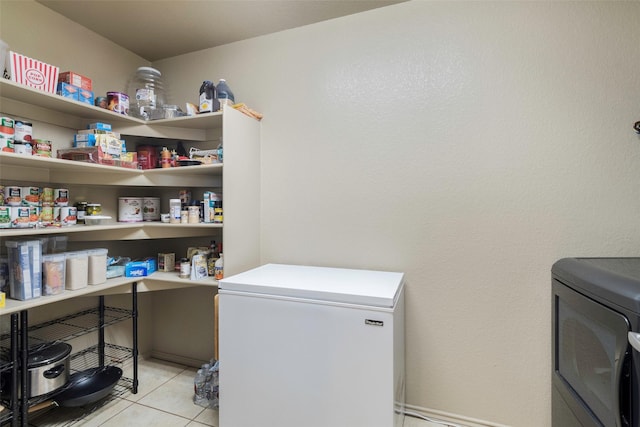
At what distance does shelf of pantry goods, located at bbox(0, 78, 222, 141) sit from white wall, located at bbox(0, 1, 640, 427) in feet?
1.08

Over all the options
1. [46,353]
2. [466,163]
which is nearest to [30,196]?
[46,353]

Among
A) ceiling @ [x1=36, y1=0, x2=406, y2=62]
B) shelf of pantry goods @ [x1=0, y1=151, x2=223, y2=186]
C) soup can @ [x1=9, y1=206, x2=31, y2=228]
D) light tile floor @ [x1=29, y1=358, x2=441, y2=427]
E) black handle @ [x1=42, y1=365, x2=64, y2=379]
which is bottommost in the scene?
light tile floor @ [x1=29, y1=358, x2=441, y2=427]

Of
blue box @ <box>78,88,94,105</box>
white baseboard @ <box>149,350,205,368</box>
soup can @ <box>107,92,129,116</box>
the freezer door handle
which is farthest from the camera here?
white baseboard @ <box>149,350,205,368</box>

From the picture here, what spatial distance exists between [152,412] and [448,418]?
172cm

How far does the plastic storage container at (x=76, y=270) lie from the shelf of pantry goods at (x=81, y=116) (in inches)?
32.5

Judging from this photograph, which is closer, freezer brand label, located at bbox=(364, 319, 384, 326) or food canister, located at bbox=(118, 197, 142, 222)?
freezer brand label, located at bbox=(364, 319, 384, 326)

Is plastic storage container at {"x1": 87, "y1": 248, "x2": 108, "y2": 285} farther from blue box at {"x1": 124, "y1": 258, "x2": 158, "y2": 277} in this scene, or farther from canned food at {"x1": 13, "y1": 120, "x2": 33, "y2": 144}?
canned food at {"x1": 13, "y1": 120, "x2": 33, "y2": 144}

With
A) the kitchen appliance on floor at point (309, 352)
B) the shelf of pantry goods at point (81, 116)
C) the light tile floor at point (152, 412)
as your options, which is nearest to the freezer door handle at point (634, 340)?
the kitchen appliance on floor at point (309, 352)

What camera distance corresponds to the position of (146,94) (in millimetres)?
1996

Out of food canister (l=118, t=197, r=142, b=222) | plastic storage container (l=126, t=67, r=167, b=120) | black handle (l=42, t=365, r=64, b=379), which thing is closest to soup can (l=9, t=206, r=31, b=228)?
food canister (l=118, t=197, r=142, b=222)

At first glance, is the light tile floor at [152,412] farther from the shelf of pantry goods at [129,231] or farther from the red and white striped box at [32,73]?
the red and white striped box at [32,73]

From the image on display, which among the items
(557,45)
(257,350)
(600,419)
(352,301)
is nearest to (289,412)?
(257,350)

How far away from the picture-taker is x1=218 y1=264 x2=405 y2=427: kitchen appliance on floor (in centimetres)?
122

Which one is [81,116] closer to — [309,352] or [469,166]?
[309,352]
